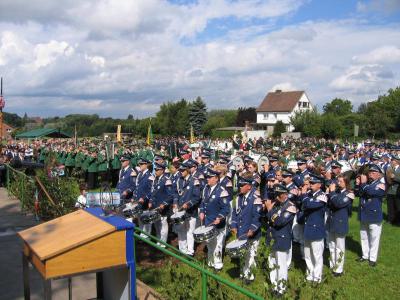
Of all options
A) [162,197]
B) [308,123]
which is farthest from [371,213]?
[308,123]

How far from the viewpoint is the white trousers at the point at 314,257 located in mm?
8086

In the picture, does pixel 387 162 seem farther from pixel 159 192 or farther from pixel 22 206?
pixel 22 206

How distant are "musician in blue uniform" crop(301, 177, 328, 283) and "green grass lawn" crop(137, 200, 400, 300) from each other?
296 millimetres

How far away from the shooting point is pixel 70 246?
12.3ft

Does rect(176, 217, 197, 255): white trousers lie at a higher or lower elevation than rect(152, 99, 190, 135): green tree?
lower

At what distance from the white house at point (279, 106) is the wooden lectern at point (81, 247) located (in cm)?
7976

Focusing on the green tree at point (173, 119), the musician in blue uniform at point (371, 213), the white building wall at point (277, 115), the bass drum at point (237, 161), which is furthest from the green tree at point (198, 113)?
the musician in blue uniform at point (371, 213)

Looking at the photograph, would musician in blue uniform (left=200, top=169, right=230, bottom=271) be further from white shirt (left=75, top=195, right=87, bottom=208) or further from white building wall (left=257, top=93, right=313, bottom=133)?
white building wall (left=257, top=93, right=313, bottom=133)

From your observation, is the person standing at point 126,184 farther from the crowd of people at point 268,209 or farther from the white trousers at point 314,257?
the white trousers at point 314,257

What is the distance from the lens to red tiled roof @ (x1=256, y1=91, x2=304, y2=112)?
274ft

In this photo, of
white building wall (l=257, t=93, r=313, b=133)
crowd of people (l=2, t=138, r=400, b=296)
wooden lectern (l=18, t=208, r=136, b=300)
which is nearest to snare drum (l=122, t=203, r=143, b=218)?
crowd of people (l=2, t=138, r=400, b=296)

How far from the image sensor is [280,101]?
85.8 meters

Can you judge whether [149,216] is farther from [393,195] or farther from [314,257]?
[393,195]

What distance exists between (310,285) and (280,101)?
83202mm
